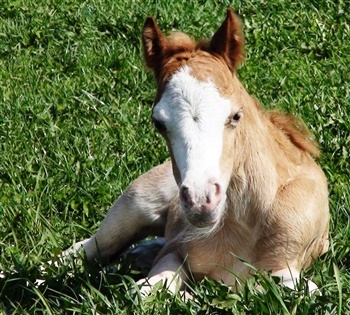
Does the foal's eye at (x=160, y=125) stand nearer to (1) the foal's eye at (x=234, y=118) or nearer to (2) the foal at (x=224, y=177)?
(2) the foal at (x=224, y=177)

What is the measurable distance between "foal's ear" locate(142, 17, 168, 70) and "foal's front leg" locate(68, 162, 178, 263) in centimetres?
109

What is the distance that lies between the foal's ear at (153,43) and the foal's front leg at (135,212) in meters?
1.09

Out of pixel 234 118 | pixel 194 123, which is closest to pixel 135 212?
pixel 234 118

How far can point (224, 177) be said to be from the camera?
5016 millimetres

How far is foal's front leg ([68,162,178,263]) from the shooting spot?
20.4 feet

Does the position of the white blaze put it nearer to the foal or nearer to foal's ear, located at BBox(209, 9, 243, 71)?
the foal

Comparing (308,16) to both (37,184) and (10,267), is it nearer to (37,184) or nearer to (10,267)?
(37,184)

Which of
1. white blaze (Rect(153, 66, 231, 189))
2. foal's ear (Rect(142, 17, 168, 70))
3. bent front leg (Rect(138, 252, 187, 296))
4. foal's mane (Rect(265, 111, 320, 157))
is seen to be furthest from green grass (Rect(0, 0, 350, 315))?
foal's ear (Rect(142, 17, 168, 70))

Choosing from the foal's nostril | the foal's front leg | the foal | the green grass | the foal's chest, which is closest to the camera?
the foal's nostril

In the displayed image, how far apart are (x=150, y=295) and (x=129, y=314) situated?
185mm

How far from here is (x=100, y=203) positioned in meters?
6.68

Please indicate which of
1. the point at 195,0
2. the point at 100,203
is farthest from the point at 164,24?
the point at 100,203

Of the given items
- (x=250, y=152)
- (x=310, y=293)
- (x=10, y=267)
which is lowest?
(x=10, y=267)

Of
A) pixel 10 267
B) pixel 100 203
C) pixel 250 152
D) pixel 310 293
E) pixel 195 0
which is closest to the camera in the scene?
pixel 310 293
